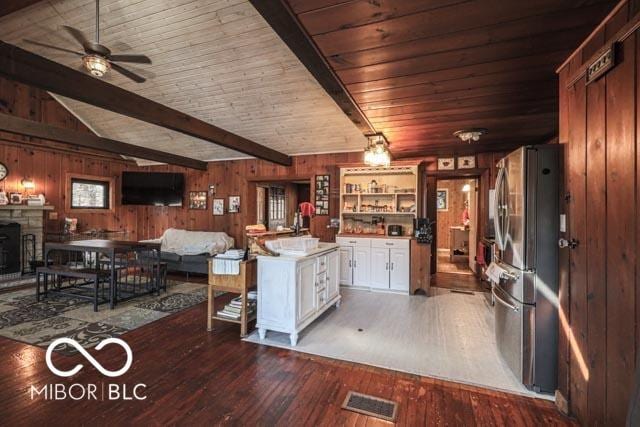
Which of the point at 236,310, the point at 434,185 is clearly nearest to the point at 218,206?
the point at 236,310

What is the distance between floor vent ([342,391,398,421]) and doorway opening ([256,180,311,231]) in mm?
6453

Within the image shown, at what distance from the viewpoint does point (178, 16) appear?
334 cm

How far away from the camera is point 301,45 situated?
6.09 feet

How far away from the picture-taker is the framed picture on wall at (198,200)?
24.2 feet

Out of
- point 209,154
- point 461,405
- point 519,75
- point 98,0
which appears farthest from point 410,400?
point 209,154

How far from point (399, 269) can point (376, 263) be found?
39cm

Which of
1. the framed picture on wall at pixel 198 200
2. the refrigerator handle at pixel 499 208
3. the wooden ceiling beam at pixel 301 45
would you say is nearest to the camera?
the wooden ceiling beam at pixel 301 45

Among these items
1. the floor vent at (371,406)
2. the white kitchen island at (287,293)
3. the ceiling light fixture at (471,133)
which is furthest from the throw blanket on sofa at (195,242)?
the ceiling light fixture at (471,133)

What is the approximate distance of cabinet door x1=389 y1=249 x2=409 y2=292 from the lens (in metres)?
4.91

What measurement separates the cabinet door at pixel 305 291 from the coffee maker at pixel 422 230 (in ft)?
7.97

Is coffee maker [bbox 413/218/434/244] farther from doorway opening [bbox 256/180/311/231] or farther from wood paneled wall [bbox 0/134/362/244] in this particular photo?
doorway opening [bbox 256/180/311/231]

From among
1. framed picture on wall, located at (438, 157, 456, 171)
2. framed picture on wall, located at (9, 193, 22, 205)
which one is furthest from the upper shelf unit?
framed picture on wall, located at (9, 193, 22, 205)

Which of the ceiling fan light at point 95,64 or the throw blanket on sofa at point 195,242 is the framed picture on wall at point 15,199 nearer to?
the throw blanket on sofa at point 195,242

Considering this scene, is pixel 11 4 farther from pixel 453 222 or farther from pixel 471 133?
pixel 453 222
